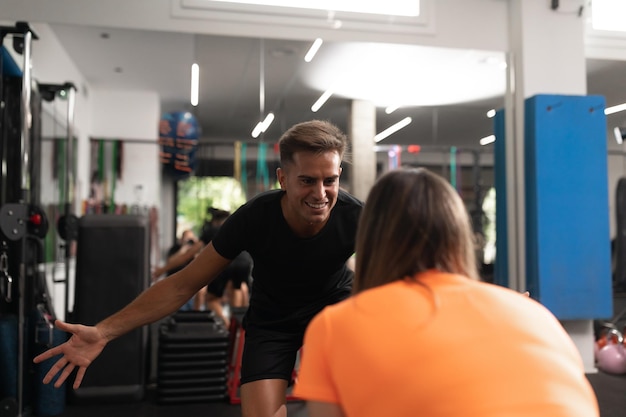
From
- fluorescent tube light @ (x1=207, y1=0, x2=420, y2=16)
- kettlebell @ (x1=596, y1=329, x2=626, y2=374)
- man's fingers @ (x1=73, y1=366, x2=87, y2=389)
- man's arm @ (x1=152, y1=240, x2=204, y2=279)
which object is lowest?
kettlebell @ (x1=596, y1=329, x2=626, y2=374)

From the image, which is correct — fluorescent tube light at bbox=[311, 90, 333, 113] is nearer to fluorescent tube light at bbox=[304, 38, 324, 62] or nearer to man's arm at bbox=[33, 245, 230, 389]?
fluorescent tube light at bbox=[304, 38, 324, 62]

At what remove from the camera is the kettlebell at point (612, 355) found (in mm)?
4160

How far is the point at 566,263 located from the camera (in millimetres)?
4062

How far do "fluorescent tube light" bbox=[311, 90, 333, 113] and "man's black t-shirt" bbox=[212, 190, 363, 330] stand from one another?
7.75 ft

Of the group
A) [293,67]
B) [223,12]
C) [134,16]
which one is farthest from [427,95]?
[134,16]

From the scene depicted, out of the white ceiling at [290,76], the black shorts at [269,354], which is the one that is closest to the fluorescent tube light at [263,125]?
the white ceiling at [290,76]

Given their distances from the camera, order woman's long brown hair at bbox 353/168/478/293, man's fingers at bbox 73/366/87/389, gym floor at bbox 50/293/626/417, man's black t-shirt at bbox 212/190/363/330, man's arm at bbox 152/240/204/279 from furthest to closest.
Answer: man's arm at bbox 152/240/204/279 → gym floor at bbox 50/293/626/417 → man's black t-shirt at bbox 212/190/363/330 → man's fingers at bbox 73/366/87/389 → woman's long brown hair at bbox 353/168/478/293

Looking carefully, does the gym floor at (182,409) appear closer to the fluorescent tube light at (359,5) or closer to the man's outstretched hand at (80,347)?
the man's outstretched hand at (80,347)

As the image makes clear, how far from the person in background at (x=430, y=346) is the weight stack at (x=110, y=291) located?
2752 millimetres

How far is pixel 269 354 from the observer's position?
6.23 ft

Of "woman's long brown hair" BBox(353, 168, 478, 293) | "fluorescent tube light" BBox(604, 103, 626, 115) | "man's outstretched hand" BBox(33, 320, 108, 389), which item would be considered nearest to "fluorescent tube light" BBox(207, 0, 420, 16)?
"fluorescent tube light" BBox(604, 103, 626, 115)

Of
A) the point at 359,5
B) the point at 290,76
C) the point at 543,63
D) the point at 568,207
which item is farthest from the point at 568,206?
the point at 290,76

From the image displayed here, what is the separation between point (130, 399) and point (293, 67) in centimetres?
243

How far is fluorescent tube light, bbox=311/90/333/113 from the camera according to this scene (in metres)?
4.26
